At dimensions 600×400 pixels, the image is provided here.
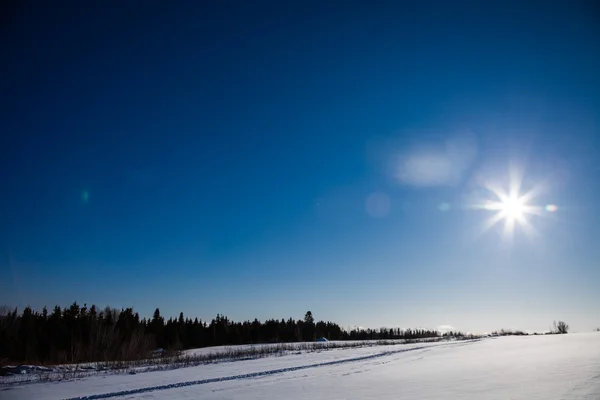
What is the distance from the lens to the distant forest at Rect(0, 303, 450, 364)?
41375mm

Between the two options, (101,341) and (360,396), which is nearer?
(360,396)

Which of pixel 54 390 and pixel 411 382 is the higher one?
pixel 411 382

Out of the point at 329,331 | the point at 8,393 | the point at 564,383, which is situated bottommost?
the point at 329,331

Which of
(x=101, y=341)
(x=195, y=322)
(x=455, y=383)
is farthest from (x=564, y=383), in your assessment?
(x=195, y=322)

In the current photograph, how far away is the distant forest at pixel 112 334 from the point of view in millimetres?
41375

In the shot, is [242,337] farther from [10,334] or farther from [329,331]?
[10,334]

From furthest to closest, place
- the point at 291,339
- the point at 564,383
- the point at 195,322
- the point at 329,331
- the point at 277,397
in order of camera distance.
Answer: the point at 329,331
the point at 291,339
the point at 195,322
the point at 277,397
the point at 564,383

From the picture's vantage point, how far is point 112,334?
144ft

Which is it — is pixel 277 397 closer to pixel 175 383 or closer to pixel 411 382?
pixel 411 382

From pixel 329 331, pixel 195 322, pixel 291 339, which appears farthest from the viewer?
pixel 329 331

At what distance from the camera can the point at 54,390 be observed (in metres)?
15.1

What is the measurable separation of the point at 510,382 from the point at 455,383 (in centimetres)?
143

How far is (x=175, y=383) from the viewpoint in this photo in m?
15.3

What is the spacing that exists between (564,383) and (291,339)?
104277 millimetres
